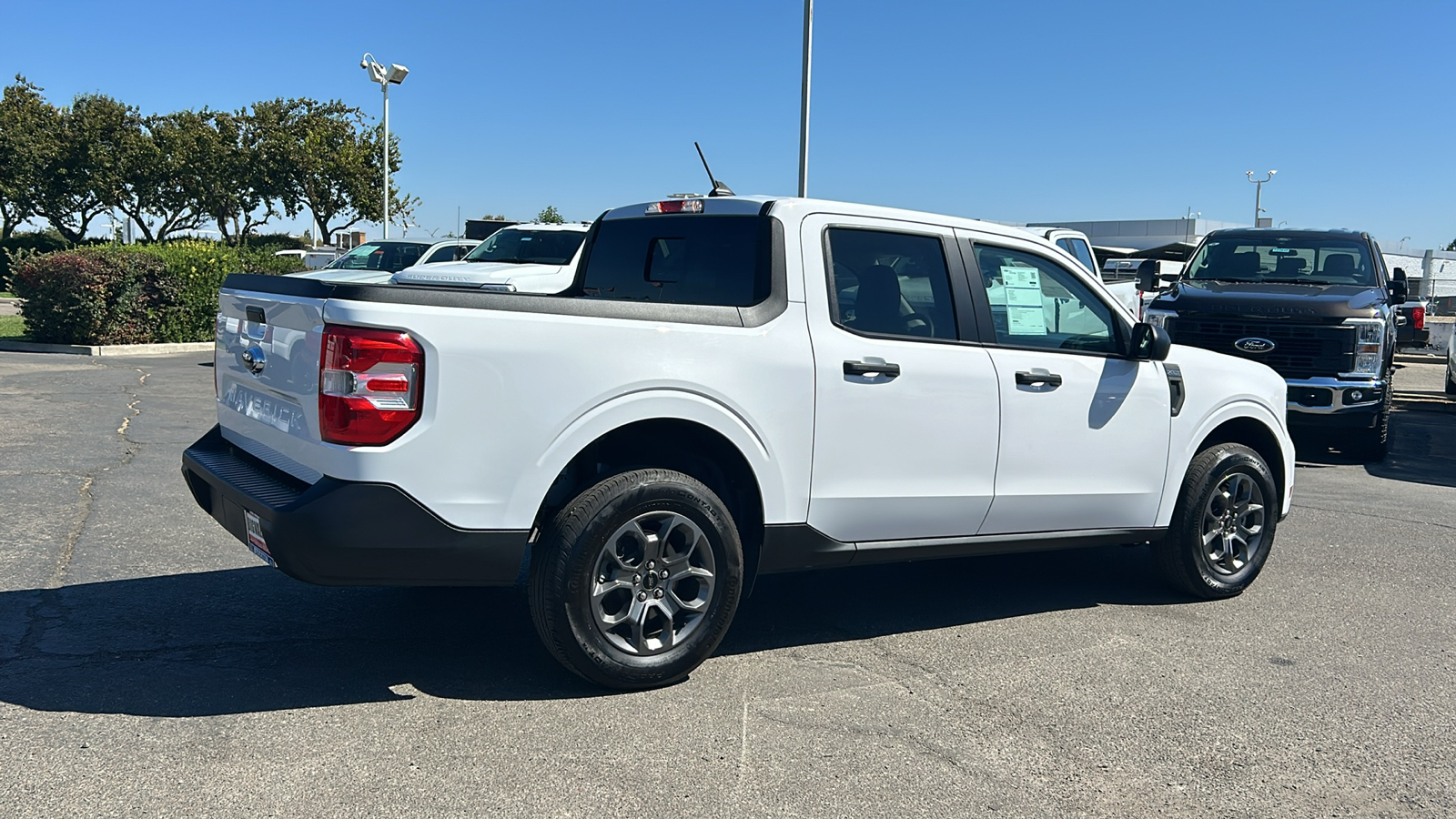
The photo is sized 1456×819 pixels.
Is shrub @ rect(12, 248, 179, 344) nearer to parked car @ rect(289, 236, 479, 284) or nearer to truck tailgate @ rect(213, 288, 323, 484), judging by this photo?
parked car @ rect(289, 236, 479, 284)

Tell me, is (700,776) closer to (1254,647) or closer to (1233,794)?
(1233,794)

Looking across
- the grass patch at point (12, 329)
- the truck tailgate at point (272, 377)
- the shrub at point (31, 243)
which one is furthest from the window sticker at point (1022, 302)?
the shrub at point (31, 243)

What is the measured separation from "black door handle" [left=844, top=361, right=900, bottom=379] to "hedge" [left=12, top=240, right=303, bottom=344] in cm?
1565

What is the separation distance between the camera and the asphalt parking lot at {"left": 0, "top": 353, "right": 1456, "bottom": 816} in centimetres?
354

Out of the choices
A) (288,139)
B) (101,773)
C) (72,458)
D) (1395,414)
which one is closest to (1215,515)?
(101,773)

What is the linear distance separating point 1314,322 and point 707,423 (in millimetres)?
8409

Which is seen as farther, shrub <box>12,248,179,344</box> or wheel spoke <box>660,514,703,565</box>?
shrub <box>12,248,179,344</box>

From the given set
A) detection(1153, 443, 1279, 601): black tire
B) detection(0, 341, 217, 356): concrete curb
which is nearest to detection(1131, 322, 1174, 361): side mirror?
detection(1153, 443, 1279, 601): black tire

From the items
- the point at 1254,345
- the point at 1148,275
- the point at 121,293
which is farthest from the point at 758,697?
the point at 121,293

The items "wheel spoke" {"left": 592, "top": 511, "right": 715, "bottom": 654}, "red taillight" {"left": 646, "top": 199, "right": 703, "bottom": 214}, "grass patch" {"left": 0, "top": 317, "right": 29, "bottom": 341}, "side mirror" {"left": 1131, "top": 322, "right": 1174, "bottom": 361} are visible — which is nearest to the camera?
"wheel spoke" {"left": 592, "top": 511, "right": 715, "bottom": 654}

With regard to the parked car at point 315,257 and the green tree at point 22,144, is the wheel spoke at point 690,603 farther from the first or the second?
the green tree at point 22,144

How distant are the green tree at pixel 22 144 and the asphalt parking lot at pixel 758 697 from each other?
45.0 meters

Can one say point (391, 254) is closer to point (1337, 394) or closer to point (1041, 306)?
point (1337, 394)

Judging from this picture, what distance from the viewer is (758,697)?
4.36 m
